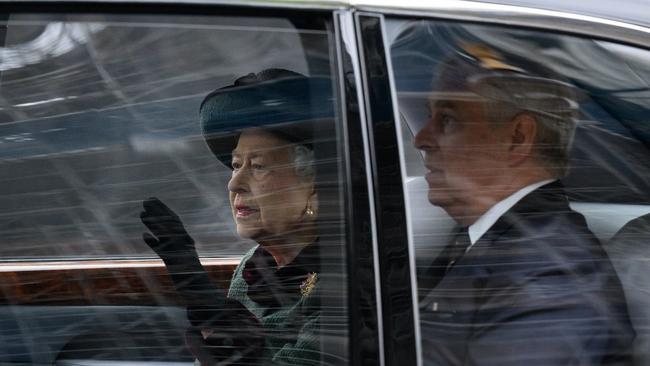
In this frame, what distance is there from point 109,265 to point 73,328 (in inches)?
4.7

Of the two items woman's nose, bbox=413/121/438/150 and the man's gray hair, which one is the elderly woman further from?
the man's gray hair

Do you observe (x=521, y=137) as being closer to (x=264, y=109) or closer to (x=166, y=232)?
(x=264, y=109)

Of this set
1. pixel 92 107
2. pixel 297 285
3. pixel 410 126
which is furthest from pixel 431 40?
pixel 92 107

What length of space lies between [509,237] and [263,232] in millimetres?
418

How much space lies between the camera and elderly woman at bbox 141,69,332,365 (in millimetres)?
1522

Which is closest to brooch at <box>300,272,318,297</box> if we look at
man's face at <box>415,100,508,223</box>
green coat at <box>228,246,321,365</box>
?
green coat at <box>228,246,321,365</box>

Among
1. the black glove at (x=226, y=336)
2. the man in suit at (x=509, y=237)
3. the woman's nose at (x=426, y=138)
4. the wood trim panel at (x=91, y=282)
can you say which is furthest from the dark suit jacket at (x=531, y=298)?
the wood trim panel at (x=91, y=282)

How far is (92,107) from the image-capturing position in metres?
1.59

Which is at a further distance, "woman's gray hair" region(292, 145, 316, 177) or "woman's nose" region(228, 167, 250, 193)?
"woman's nose" region(228, 167, 250, 193)

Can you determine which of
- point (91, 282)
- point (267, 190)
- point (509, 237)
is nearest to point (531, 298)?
point (509, 237)

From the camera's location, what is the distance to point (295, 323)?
5.02ft

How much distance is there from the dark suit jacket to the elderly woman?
0.73 feet

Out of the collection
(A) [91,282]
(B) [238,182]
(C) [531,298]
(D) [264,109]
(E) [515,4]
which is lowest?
(C) [531,298]

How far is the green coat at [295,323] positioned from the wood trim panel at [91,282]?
0.10 metres
